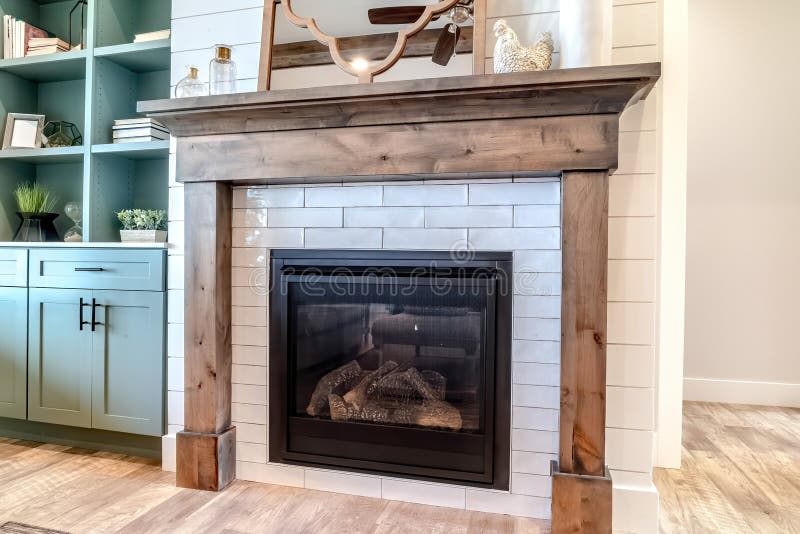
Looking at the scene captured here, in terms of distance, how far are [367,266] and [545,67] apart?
947 mm

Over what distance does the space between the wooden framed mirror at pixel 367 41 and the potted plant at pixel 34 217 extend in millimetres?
1589

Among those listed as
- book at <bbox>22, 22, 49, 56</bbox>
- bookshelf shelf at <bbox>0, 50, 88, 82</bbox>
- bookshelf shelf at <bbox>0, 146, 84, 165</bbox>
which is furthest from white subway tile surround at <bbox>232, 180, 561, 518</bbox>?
book at <bbox>22, 22, 49, 56</bbox>

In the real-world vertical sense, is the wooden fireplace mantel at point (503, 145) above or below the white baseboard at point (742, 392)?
above

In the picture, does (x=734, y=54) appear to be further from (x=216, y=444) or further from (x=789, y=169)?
(x=216, y=444)

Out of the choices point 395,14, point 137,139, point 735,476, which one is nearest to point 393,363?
point 395,14

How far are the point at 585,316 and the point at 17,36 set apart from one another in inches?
125

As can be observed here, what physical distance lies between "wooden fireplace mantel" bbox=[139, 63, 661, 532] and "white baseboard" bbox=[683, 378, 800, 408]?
2221mm

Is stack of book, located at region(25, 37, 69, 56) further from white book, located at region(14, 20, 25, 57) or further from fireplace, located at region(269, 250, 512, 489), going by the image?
fireplace, located at region(269, 250, 512, 489)

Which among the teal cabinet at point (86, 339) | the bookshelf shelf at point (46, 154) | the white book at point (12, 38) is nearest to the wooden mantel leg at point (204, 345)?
the teal cabinet at point (86, 339)

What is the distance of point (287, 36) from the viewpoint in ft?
6.47

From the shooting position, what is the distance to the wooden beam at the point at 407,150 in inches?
61.3

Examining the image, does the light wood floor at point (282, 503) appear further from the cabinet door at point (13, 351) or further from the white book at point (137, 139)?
the white book at point (137, 139)

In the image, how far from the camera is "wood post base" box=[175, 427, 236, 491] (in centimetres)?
193

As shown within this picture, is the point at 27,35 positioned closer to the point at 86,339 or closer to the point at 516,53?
the point at 86,339
